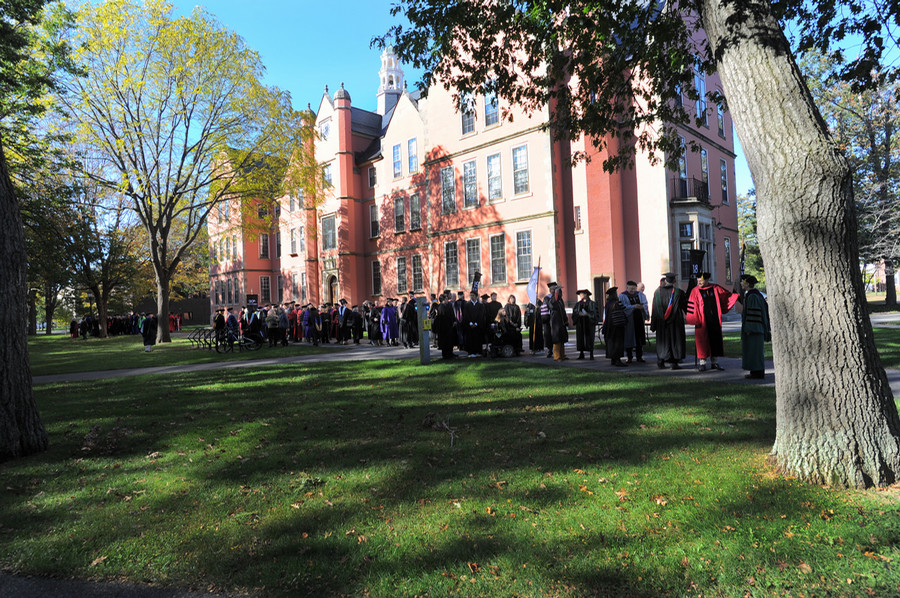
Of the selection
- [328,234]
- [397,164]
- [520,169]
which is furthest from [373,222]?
[520,169]

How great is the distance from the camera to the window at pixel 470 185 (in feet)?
96.5

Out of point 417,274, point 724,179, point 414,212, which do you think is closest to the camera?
point 724,179

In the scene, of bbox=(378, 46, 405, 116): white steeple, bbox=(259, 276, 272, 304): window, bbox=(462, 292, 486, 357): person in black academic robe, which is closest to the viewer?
bbox=(462, 292, 486, 357): person in black academic robe

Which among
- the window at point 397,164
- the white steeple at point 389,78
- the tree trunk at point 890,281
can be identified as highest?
the white steeple at point 389,78

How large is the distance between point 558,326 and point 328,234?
30.1 meters

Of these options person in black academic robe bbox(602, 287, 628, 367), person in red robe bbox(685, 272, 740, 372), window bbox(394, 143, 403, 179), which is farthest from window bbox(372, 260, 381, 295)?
person in red robe bbox(685, 272, 740, 372)

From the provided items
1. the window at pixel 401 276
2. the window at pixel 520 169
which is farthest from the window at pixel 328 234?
the window at pixel 520 169

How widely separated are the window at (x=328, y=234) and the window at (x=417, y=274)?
835 cm

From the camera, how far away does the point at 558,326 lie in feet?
43.5

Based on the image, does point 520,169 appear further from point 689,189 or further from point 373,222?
point 373,222

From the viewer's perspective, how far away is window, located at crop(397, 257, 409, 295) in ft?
115

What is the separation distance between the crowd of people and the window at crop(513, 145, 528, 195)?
389 inches

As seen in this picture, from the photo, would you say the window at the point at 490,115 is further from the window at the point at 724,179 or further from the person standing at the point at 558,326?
the person standing at the point at 558,326

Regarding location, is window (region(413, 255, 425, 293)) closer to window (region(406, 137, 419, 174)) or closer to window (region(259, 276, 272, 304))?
window (region(406, 137, 419, 174))
